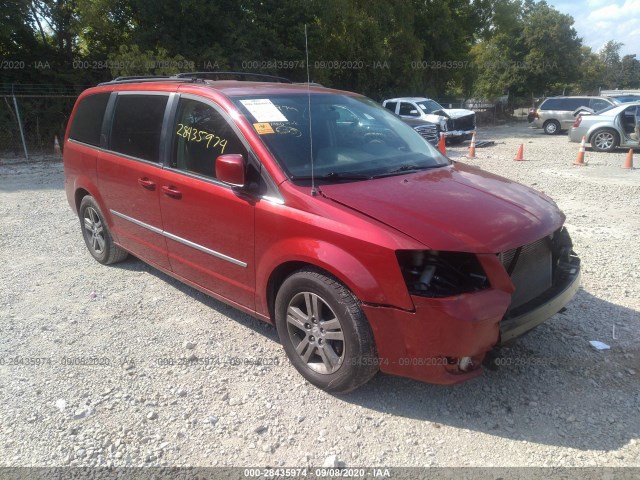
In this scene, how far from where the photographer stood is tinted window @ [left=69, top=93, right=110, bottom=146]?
496 centimetres

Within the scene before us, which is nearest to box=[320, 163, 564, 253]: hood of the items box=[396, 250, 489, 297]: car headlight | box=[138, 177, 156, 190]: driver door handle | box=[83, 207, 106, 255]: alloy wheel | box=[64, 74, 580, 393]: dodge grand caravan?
box=[64, 74, 580, 393]: dodge grand caravan

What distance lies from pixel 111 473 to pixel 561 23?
43769 millimetres

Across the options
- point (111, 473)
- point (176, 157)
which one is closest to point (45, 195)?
point (176, 157)

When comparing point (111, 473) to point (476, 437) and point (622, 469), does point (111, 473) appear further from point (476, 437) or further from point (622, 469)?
point (622, 469)

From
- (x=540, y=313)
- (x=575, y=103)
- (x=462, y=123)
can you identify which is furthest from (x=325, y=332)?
(x=575, y=103)

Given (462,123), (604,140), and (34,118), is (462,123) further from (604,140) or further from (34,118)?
(34,118)

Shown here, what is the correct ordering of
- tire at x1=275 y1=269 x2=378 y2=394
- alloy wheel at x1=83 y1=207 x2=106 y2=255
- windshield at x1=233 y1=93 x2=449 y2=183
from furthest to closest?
1. alloy wheel at x1=83 y1=207 x2=106 y2=255
2. windshield at x1=233 y1=93 x2=449 y2=183
3. tire at x1=275 y1=269 x2=378 y2=394

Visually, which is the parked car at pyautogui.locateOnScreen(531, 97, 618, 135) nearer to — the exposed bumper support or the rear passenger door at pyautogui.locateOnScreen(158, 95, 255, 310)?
the exposed bumper support

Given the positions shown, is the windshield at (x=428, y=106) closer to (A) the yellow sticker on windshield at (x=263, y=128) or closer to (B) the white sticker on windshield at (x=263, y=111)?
(B) the white sticker on windshield at (x=263, y=111)

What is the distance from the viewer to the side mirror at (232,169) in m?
3.13

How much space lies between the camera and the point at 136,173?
4250 millimetres

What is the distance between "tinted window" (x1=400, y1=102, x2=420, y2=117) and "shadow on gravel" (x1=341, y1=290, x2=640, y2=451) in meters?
15.3

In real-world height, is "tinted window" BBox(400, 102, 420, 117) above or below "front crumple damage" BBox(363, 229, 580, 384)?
above

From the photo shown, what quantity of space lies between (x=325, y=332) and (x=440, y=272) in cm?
80
